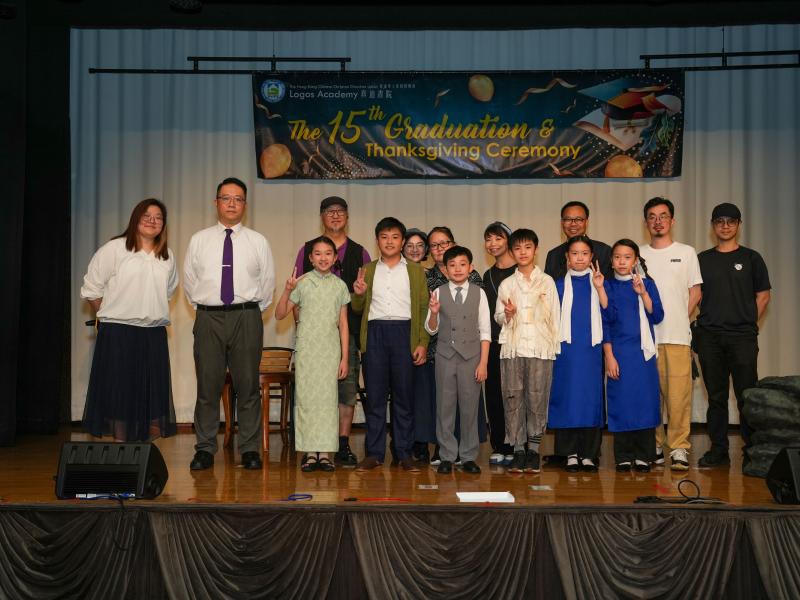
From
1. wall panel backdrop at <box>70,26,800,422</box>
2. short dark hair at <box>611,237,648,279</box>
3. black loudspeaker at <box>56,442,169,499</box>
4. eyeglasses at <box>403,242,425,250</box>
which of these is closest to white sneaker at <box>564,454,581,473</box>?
short dark hair at <box>611,237,648,279</box>

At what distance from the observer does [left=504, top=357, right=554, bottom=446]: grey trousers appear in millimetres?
4754

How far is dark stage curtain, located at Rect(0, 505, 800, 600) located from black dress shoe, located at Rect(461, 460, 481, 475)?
1223 mm

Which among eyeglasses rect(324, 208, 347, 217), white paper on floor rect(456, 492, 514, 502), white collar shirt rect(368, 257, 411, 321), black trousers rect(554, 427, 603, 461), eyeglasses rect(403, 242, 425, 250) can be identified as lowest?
white paper on floor rect(456, 492, 514, 502)

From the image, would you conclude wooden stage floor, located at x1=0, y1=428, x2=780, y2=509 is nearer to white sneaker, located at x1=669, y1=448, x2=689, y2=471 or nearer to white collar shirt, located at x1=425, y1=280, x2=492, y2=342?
white sneaker, located at x1=669, y1=448, x2=689, y2=471

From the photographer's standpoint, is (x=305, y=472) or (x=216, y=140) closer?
(x=305, y=472)

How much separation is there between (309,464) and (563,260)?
210cm

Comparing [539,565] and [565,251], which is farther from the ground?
[565,251]

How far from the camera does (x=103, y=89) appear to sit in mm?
7762

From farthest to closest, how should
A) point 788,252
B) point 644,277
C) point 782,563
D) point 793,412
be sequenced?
point 788,252 < point 644,277 < point 793,412 < point 782,563

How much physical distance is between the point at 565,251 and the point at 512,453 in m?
1.37

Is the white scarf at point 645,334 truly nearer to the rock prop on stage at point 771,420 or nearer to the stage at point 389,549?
the rock prop on stage at point 771,420

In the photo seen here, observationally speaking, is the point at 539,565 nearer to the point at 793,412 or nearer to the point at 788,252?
the point at 793,412

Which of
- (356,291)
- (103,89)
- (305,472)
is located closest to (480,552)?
(305,472)

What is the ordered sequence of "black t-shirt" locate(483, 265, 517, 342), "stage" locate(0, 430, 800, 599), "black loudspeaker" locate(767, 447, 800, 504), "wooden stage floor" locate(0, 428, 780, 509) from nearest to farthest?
"stage" locate(0, 430, 800, 599)
"black loudspeaker" locate(767, 447, 800, 504)
"wooden stage floor" locate(0, 428, 780, 509)
"black t-shirt" locate(483, 265, 517, 342)
